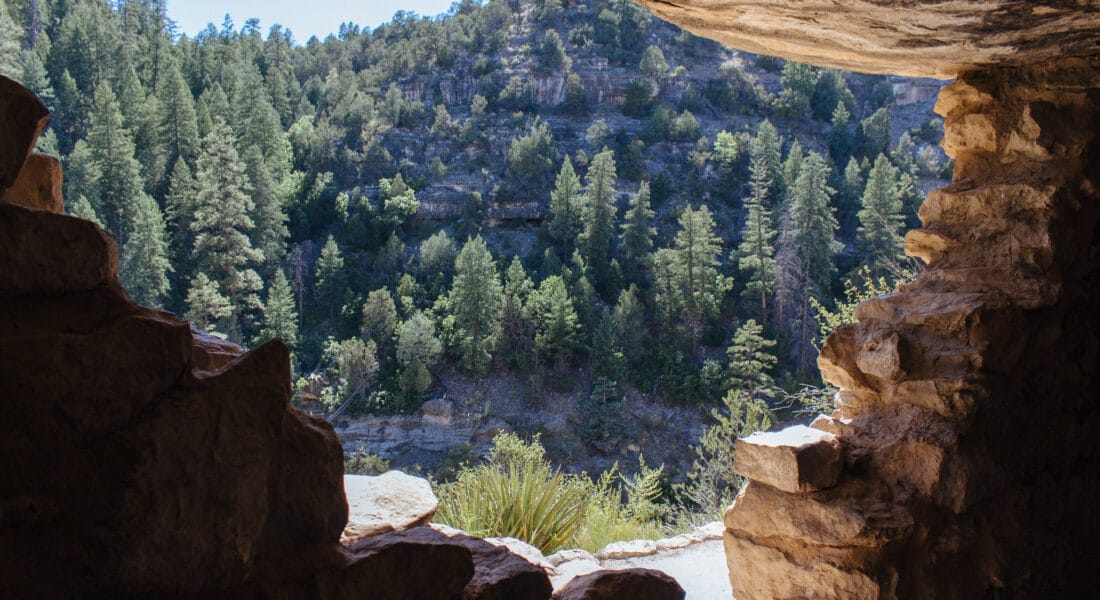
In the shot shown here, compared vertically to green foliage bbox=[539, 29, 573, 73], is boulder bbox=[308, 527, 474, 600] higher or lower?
lower

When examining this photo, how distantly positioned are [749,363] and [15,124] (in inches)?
884

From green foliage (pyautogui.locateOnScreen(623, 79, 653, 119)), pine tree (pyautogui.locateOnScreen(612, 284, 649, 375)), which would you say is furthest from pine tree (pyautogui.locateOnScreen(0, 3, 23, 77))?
green foliage (pyautogui.locateOnScreen(623, 79, 653, 119))

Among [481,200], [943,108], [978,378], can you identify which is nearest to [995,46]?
[943,108]

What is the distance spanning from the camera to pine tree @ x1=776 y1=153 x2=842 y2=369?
2533 centimetres

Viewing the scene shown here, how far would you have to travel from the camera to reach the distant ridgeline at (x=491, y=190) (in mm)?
24531

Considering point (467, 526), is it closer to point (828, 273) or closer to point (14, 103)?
point (14, 103)

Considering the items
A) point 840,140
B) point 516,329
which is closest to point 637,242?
point 516,329

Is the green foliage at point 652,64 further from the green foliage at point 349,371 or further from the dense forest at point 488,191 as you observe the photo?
the green foliage at point 349,371

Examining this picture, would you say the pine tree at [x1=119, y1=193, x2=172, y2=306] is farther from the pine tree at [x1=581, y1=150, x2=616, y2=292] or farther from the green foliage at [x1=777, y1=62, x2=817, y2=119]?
the green foliage at [x1=777, y1=62, x2=817, y2=119]

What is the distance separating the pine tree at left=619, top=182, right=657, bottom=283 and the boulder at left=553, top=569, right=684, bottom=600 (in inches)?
1098

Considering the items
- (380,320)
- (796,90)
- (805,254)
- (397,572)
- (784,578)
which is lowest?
(380,320)

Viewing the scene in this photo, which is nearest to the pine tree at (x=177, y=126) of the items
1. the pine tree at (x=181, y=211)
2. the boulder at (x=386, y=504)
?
the pine tree at (x=181, y=211)

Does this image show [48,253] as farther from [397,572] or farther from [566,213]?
[566,213]

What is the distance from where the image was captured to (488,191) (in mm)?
34562
